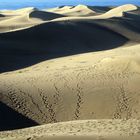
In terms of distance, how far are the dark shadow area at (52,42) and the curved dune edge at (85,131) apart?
1054cm

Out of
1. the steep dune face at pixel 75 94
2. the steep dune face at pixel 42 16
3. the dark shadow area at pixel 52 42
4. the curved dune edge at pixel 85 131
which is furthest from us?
the steep dune face at pixel 42 16

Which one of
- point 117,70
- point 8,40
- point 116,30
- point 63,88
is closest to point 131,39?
point 116,30

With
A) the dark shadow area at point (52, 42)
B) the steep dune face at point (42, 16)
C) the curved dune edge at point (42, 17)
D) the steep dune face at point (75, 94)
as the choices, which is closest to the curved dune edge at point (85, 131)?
the steep dune face at point (75, 94)

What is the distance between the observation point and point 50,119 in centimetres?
1343

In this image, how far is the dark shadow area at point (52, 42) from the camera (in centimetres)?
2280

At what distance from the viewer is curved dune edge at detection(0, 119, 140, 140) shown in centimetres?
845

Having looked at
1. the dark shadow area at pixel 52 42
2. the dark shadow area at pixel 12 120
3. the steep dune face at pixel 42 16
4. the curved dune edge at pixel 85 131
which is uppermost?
the curved dune edge at pixel 85 131

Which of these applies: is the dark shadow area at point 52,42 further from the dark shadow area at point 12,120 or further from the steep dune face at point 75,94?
the dark shadow area at point 12,120

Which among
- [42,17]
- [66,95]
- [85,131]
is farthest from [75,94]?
[42,17]

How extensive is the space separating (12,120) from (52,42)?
14.2 metres

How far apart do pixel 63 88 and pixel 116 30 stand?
18305 mm

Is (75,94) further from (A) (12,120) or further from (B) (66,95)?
(A) (12,120)

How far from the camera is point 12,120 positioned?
13.2m

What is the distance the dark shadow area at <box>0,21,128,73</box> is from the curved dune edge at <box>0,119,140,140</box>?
10538 millimetres
